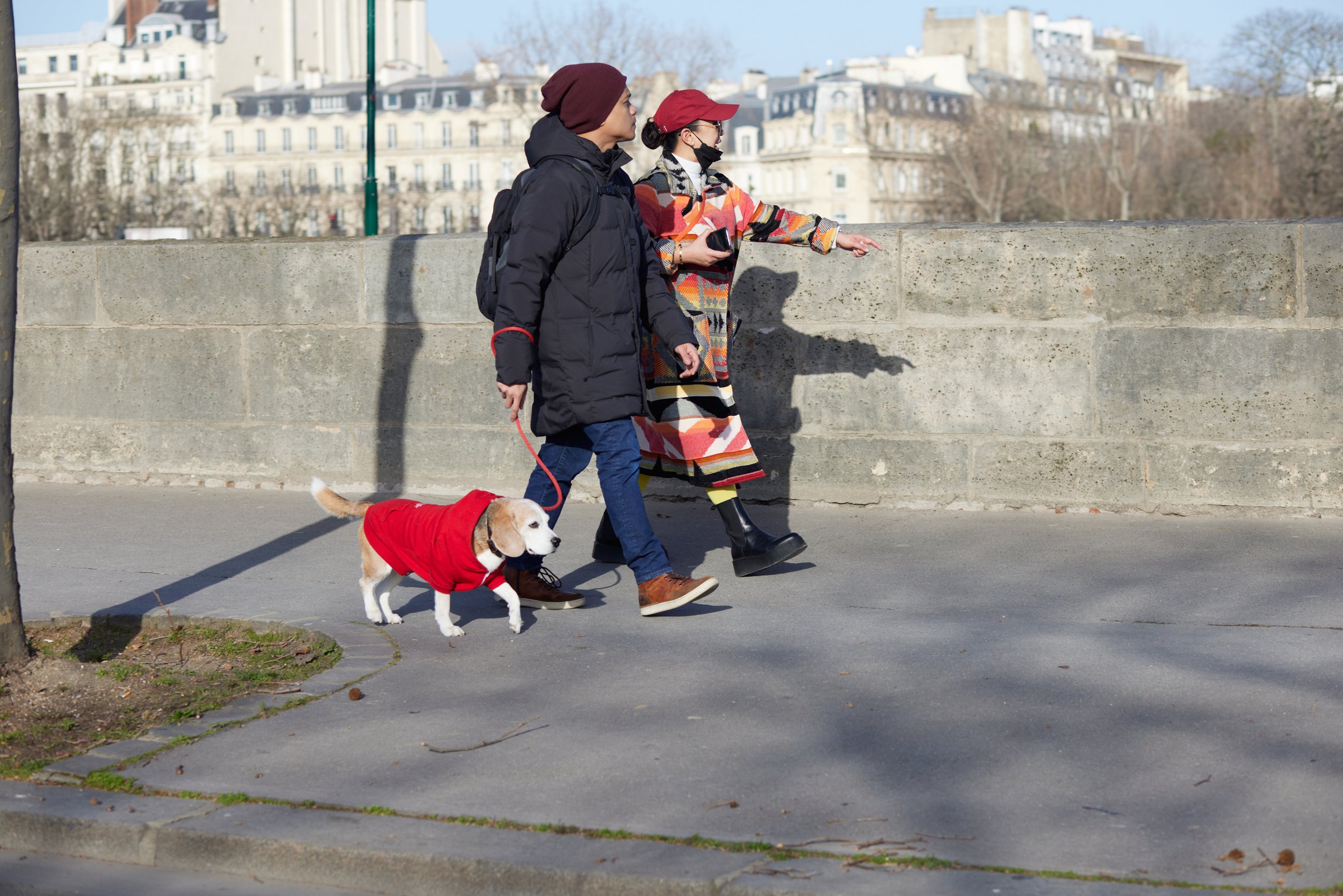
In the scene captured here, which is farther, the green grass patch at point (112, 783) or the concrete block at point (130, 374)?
the concrete block at point (130, 374)

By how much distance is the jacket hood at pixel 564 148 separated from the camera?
5.69m

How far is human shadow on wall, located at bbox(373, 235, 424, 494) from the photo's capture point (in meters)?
8.82

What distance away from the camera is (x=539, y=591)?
611 centimetres

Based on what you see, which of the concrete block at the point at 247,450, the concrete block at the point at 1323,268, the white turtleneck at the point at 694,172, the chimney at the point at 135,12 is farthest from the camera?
the chimney at the point at 135,12

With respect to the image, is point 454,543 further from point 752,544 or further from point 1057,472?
point 1057,472

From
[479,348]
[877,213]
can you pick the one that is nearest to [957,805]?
[479,348]

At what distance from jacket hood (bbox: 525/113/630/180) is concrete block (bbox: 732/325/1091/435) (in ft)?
8.30

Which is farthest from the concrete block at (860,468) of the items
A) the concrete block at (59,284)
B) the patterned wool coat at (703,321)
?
the concrete block at (59,284)

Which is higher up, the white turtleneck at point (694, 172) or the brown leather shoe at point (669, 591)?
the white turtleneck at point (694, 172)

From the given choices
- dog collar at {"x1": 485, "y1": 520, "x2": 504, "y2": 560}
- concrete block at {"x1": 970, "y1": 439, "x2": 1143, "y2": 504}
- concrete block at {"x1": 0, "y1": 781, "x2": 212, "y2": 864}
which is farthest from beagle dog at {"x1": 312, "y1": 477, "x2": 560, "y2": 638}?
concrete block at {"x1": 970, "y1": 439, "x2": 1143, "y2": 504}

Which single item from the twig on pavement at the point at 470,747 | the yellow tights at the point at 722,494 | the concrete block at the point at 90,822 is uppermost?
the yellow tights at the point at 722,494

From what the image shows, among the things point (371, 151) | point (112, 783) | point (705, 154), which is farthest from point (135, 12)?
point (112, 783)

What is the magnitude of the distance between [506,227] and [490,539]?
1.13 meters

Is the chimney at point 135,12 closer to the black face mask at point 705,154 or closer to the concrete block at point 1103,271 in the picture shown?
the concrete block at point 1103,271
